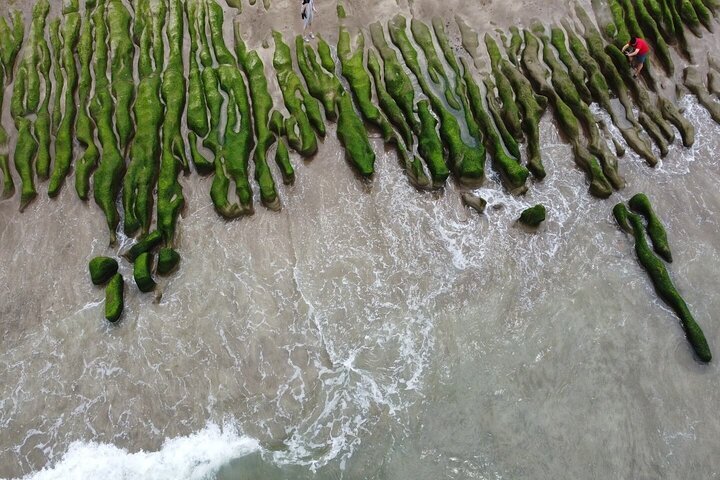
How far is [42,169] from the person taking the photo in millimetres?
16078

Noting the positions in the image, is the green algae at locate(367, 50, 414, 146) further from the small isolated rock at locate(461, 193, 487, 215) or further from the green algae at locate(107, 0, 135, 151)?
the green algae at locate(107, 0, 135, 151)

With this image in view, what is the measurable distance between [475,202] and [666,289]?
219 inches

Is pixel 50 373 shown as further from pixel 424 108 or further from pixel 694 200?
pixel 694 200

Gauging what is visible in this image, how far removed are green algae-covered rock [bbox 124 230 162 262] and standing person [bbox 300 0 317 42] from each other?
31.9 feet

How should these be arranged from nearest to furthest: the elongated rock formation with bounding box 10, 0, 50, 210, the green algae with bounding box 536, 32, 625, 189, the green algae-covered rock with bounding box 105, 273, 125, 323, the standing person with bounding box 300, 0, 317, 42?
the green algae-covered rock with bounding box 105, 273, 125, 323
the elongated rock formation with bounding box 10, 0, 50, 210
the green algae with bounding box 536, 32, 625, 189
the standing person with bounding box 300, 0, 317, 42

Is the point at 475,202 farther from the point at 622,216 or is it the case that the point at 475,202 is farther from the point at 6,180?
the point at 6,180

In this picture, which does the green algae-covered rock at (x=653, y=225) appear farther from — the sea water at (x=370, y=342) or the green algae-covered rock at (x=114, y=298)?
the green algae-covered rock at (x=114, y=298)

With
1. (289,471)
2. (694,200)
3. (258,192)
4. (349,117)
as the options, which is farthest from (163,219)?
(694,200)

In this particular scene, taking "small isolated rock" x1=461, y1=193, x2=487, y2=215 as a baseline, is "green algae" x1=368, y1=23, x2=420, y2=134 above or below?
above

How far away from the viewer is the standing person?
19.0 m

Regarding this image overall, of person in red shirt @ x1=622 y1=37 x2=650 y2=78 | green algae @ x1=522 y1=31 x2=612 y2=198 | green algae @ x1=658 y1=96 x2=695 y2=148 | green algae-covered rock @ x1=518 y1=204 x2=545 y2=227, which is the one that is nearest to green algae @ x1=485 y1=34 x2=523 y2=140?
green algae @ x1=522 y1=31 x2=612 y2=198

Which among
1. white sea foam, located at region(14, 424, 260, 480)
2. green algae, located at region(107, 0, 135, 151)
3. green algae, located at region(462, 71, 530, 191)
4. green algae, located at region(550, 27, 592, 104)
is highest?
green algae, located at region(107, 0, 135, 151)

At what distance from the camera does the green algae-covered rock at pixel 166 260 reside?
1395 cm

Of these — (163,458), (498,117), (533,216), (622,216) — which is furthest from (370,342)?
(498,117)
